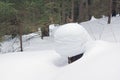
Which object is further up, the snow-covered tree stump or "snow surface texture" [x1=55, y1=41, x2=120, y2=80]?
the snow-covered tree stump

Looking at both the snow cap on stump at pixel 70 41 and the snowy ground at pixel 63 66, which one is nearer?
A: the snowy ground at pixel 63 66

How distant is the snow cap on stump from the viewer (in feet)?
20.4

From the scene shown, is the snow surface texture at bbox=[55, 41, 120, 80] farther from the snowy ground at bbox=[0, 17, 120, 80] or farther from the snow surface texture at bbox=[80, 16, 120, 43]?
the snow surface texture at bbox=[80, 16, 120, 43]

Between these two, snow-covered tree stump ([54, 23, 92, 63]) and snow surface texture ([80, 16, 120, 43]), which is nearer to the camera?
snow-covered tree stump ([54, 23, 92, 63])

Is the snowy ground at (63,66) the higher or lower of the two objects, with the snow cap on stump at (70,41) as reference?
lower

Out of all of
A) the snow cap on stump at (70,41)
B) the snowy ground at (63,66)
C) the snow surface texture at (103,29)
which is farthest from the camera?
the snow surface texture at (103,29)

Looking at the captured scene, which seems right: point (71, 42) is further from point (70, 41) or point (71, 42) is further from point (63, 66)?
point (63, 66)

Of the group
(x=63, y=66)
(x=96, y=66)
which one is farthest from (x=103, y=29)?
(x=96, y=66)

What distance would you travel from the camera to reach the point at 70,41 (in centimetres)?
623

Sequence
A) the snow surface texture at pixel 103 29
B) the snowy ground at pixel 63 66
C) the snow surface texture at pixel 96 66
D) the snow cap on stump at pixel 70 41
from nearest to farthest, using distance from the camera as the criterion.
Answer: the snow surface texture at pixel 96 66 < the snowy ground at pixel 63 66 < the snow cap on stump at pixel 70 41 < the snow surface texture at pixel 103 29

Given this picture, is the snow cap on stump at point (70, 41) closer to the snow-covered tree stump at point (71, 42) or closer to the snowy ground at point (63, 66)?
the snow-covered tree stump at point (71, 42)

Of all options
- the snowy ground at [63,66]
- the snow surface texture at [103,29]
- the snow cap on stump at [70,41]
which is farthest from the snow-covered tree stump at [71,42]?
the snow surface texture at [103,29]

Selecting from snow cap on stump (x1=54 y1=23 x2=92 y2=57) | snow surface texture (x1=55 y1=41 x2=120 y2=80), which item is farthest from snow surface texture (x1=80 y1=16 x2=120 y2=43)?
snow surface texture (x1=55 y1=41 x2=120 y2=80)

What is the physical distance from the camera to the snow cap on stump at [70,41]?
6219 mm
